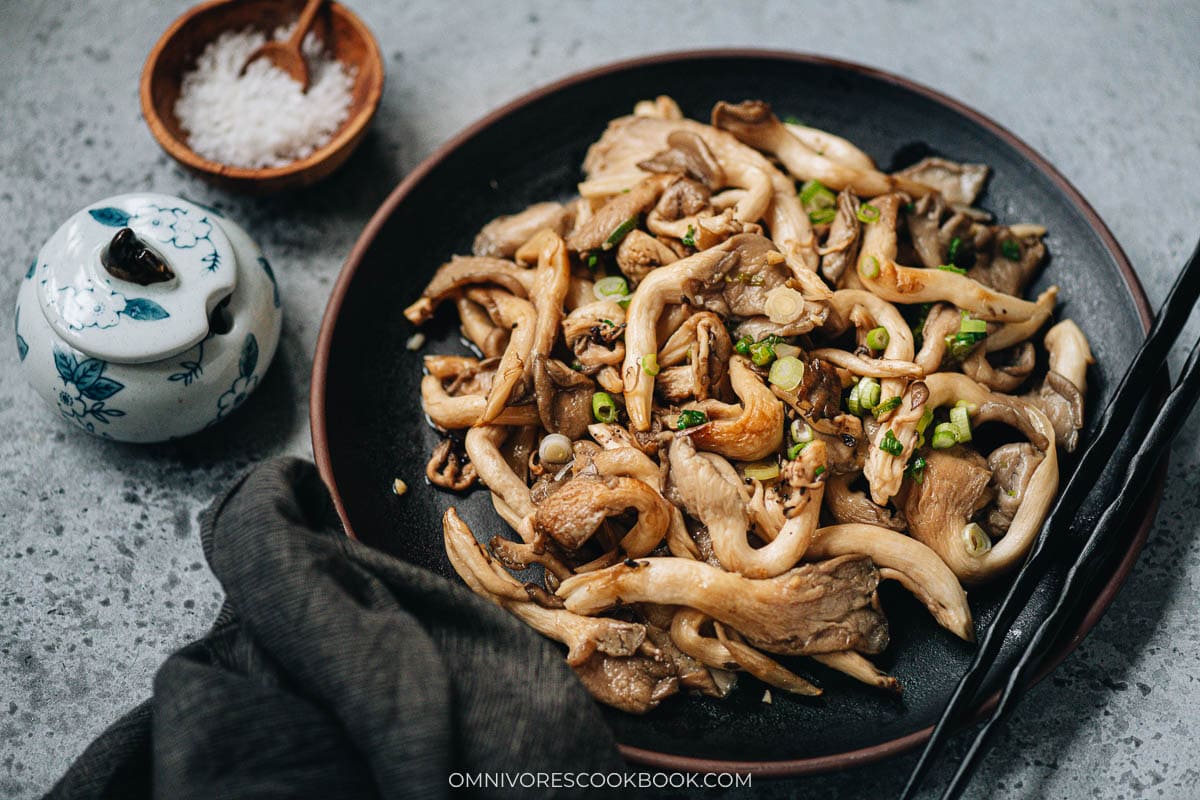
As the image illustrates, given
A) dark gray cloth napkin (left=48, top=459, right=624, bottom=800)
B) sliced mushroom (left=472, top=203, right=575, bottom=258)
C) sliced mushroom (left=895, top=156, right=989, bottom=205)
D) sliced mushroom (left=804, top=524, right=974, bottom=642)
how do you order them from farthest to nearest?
sliced mushroom (left=895, top=156, right=989, bottom=205) → sliced mushroom (left=472, top=203, right=575, bottom=258) → sliced mushroom (left=804, top=524, right=974, bottom=642) → dark gray cloth napkin (left=48, top=459, right=624, bottom=800)

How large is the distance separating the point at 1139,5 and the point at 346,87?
→ 3.25m

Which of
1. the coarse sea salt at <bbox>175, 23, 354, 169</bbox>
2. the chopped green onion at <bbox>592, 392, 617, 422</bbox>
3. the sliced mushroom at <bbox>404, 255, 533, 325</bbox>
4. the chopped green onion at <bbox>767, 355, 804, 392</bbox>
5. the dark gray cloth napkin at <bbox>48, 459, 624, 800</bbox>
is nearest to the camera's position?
the dark gray cloth napkin at <bbox>48, 459, 624, 800</bbox>

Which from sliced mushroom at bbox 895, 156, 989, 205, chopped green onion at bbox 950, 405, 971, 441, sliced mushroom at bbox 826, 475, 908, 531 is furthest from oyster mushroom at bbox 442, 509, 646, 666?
sliced mushroom at bbox 895, 156, 989, 205

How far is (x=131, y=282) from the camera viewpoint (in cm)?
280

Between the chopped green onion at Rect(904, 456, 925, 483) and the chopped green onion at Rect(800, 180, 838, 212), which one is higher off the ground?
the chopped green onion at Rect(800, 180, 838, 212)

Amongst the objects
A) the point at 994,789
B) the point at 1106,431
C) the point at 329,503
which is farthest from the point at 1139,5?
the point at 329,503

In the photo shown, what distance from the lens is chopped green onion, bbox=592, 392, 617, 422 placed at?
2.86 metres

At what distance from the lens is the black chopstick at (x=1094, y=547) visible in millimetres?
2373

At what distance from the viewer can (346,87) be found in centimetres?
369

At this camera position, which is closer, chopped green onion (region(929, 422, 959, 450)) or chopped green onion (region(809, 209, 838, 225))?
chopped green onion (region(929, 422, 959, 450))

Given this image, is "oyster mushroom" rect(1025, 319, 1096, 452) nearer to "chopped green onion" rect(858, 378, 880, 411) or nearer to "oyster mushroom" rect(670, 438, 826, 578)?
"chopped green onion" rect(858, 378, 880, 411)

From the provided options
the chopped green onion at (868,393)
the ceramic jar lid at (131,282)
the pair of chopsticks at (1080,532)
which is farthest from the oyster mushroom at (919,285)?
the ceramic jar lid at (131,282)

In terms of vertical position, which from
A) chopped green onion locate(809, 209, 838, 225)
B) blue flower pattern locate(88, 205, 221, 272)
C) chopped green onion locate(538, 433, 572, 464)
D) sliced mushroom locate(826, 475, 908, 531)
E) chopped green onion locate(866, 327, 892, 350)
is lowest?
chopped green onion locate(538, 433, 572, 464)

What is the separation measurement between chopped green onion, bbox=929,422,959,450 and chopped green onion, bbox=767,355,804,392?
0.42 m
